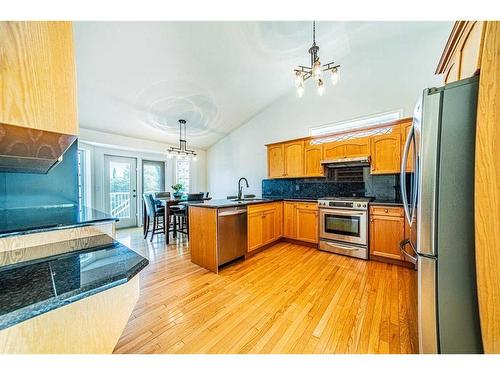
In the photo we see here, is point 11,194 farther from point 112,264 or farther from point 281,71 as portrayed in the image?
point 281,71

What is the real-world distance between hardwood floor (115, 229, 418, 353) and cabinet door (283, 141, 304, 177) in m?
1.72

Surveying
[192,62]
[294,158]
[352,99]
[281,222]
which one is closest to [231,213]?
[281,222]

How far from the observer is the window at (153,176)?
5.32 metres

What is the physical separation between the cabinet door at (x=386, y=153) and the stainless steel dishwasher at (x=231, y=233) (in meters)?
2.14

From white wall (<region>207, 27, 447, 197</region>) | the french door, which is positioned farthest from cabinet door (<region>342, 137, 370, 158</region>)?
the french door

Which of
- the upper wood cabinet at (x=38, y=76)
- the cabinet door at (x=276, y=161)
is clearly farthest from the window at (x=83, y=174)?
the upper wood cabinet at (x=38, y=76)

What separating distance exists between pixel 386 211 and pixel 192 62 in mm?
3549

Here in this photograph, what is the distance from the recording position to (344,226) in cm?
297

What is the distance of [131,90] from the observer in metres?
3.10

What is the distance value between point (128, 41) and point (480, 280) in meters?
3.72

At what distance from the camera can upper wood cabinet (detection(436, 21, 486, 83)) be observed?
990 millimetres

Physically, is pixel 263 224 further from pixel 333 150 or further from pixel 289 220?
pixel 333 150

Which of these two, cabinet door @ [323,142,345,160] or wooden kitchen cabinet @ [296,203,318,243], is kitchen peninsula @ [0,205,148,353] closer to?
wooden kitchen cabinet @ [296,203,318,243]

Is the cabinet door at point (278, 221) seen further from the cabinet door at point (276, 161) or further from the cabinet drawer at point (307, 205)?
the cabinet door at point (276, 161)
